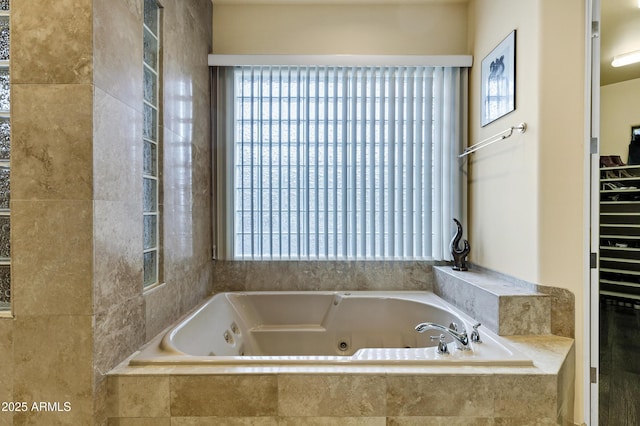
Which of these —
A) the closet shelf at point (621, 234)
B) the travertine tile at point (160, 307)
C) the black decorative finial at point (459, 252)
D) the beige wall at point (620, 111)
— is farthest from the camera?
the closet shelf at point (621, 234)

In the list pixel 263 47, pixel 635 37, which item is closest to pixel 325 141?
pixel 263 47

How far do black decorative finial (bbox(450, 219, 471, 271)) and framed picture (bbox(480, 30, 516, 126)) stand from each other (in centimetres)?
75

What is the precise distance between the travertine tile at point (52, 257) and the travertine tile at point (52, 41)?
449 millimetres

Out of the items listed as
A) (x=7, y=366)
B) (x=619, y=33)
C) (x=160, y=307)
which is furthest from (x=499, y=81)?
(x=7, y=366)

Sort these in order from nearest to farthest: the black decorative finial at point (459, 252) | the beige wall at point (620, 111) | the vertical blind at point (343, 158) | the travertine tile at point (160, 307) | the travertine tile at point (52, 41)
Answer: the travertine tile at point (52, 41) < the travertine tile at point (160, 307) < the black decorative finial at point (459, 252) < the vertical blind at point (343, 158) < the beige wall at point (620, 111)

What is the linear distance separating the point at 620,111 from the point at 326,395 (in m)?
3.43

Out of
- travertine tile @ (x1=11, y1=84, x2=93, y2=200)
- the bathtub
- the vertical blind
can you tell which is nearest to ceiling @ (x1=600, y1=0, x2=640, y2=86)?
the vertical blind

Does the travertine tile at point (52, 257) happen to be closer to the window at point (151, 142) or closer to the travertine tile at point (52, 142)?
the travertine tile at point (52, 142)

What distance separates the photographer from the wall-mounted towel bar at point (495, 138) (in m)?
1.68

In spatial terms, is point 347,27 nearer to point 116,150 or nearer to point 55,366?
point 116,150

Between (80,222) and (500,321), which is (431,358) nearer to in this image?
(500,321)

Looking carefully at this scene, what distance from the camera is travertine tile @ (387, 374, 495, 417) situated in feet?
3.90

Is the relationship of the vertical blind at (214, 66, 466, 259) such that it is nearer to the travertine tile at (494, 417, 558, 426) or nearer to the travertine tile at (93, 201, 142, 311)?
the travertine tile at (93, 201, 142, 311)

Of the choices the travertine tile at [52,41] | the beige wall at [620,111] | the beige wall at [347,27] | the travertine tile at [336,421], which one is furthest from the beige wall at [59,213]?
the beige wall at [620,111]
